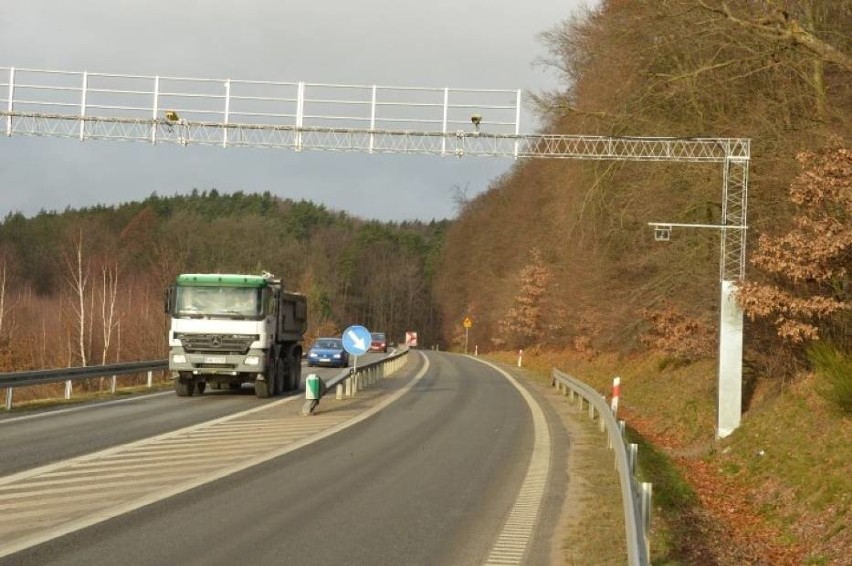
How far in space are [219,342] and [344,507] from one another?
15509 mm

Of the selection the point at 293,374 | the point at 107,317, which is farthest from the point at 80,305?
the point at 293,374

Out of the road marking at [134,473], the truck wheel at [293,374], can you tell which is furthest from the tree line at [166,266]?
the road marking at [134,473]

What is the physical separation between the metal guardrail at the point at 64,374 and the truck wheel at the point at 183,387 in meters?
2.07

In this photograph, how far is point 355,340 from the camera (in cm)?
2750

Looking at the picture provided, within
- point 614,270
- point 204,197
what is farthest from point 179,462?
point 204,197

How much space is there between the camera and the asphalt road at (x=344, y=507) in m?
8.34

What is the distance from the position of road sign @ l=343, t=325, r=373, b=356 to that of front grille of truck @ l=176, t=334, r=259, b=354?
287 cm

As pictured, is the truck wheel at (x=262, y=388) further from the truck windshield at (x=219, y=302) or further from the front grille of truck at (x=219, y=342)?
the truck windshield at (x=219, y=302)

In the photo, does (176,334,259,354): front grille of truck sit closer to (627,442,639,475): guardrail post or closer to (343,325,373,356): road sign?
(343,325,373,356): road sign

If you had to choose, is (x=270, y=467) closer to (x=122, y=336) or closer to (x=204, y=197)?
(x=122, y=336)

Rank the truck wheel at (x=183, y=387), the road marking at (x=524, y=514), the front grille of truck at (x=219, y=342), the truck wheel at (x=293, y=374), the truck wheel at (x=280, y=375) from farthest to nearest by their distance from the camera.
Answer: the truck wheel at (x=293, y=374)
the truck wheel at (x=280, y=375)
the truck wheel at (x=183, y=387)
the front grille of truck at (x=219, y=342)
the road marking at (x=524, y=514)

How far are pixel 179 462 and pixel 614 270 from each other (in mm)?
24644

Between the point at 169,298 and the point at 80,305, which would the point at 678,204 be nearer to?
the point at 169,298

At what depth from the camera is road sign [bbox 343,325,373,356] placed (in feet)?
89.8
